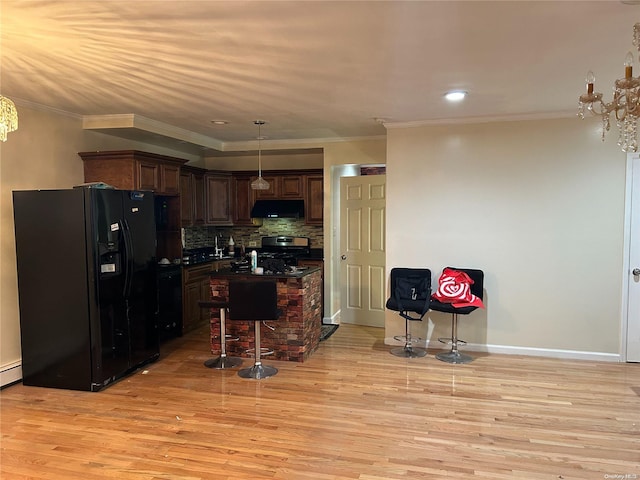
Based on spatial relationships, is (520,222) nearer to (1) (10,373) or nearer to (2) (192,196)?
(2) (192,196)

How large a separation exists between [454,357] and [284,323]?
1.88 metres

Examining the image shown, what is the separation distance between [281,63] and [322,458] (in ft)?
8.75

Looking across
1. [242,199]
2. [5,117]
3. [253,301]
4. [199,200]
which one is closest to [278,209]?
[242,199]

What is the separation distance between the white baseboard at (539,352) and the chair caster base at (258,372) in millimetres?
1897

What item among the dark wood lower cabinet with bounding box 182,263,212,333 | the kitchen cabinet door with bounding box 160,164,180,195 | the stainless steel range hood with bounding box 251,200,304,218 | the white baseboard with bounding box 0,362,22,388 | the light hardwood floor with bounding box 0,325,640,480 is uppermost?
the kitchen cabinet door with bounding box 160,164,180,195

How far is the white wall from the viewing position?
4.77 metres

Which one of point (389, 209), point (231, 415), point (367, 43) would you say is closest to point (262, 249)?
point (389, 209)

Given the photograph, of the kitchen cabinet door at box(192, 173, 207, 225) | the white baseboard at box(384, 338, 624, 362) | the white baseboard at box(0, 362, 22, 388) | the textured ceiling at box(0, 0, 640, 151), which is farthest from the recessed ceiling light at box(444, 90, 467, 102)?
the white baseboard at box(0, 362, 22, 388)

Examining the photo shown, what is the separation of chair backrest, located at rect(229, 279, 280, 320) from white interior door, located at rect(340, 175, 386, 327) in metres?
2.42

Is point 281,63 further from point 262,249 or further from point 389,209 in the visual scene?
point 262,249

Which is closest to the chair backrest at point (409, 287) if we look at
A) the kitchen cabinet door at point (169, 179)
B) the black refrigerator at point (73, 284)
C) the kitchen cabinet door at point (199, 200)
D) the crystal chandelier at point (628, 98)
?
the crystal chandelier at point (628, 98)

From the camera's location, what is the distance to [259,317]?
4.32 metres

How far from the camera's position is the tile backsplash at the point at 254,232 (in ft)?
23.6

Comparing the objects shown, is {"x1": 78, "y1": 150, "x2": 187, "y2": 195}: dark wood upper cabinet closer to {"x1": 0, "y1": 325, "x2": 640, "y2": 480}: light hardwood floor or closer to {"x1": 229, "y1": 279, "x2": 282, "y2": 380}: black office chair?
{"x1": 229, "y1": 279, "x2": 282, "y2": 380}: black office chair
